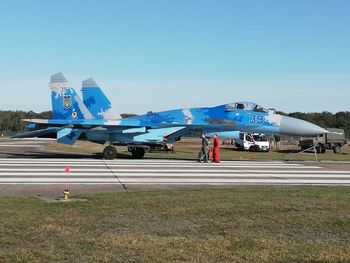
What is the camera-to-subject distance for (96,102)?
88.7 ft

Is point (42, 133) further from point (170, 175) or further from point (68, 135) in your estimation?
point (170, 175)

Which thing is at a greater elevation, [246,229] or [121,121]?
[121,121]

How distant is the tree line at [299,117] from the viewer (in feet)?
438

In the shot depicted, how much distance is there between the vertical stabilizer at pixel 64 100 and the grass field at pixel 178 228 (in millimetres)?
16668

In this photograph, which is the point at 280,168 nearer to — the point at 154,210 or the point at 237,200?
the point at 237,200

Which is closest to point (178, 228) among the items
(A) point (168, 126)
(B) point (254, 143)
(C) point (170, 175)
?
(C) point (170, 175)

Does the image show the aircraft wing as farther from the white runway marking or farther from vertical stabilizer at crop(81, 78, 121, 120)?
the white runway marking

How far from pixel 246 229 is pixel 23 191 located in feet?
20.8

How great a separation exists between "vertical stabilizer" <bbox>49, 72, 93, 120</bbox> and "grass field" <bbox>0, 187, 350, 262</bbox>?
16.7 m

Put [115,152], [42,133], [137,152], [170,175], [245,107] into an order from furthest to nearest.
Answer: [137,152], [42,133], [245,107], [115,152], [170,175]

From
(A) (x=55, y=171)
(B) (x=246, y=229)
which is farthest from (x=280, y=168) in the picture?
(B) (x=246, y=229)

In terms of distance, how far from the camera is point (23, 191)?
11391mm

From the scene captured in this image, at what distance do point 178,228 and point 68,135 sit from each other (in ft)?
59.3

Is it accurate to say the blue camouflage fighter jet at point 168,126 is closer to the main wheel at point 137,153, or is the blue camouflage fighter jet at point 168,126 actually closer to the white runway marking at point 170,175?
the main wheel at point 137,153
